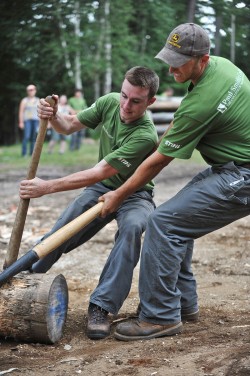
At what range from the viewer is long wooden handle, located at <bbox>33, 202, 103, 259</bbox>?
15.4 feet

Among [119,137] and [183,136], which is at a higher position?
[183,136]

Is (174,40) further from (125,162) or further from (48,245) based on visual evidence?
(48,245)

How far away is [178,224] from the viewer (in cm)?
461

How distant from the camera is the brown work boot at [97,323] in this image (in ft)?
15.8

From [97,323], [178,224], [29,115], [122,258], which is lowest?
[29,115]

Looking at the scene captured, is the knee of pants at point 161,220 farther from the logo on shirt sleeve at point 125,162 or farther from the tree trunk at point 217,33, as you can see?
the tree trunk at point 217,33

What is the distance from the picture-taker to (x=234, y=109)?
14.7 ft

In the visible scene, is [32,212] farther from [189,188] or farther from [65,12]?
[189,188]

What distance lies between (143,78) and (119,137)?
0.52 meters

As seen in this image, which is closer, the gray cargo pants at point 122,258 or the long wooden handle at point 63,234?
the long wooden handle at point 63,234

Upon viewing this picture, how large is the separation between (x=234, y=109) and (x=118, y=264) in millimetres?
1399

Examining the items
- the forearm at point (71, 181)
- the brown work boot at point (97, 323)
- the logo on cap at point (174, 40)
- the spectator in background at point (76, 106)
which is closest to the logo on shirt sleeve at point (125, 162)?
the forearm at point (71, 181)

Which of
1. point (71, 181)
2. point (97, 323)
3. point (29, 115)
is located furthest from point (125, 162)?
point (29, 115)

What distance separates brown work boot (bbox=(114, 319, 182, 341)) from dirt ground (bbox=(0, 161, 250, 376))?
55 mm
